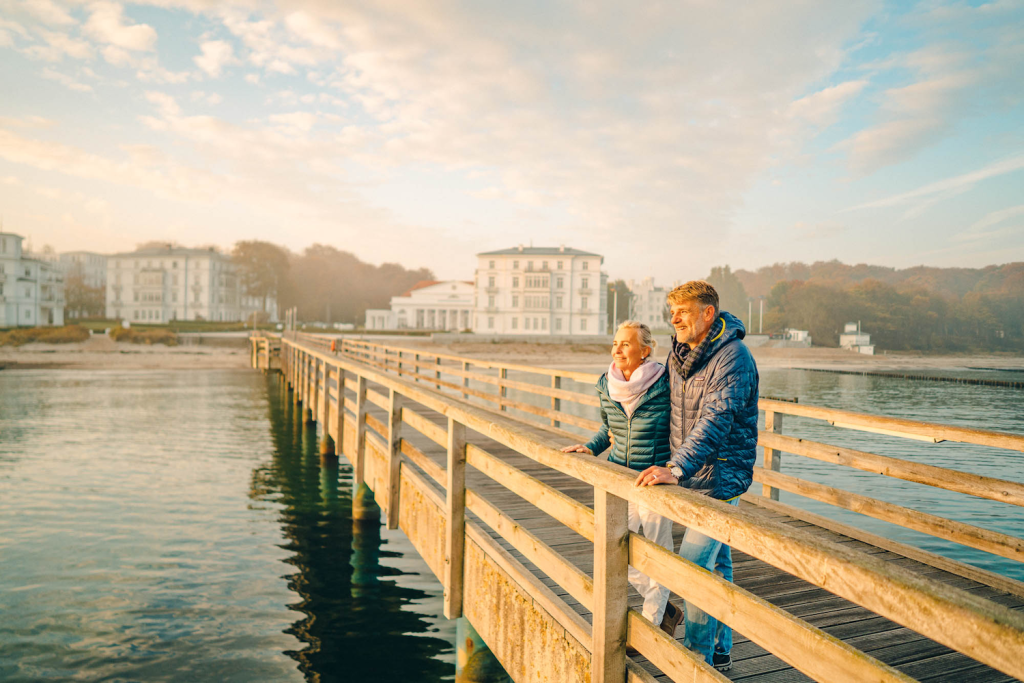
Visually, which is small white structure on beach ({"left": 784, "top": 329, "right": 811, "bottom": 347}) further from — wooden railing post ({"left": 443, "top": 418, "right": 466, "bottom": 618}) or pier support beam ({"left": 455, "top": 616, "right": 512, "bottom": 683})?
wooden railing post ({"left": 443, "top": 418, "right": 466, "bottom": 618})

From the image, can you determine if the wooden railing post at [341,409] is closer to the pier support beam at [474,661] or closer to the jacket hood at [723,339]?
the pier support beam at [474,661]

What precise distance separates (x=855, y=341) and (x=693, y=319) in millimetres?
99415

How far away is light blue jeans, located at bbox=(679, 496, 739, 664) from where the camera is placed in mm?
2648

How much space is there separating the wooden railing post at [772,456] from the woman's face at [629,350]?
2890mm

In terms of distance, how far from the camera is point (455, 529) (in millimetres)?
4484

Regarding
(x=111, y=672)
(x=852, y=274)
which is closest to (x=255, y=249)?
(x=111, y=672)

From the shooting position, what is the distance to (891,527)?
1114 centimetres

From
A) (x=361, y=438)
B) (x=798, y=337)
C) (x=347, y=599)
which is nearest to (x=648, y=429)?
(x=361, y=438)

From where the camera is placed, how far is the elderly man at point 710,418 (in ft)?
8.82

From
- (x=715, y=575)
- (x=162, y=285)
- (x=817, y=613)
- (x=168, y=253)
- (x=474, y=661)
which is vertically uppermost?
(x=168, y=253)

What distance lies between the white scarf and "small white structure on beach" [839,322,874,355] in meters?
95.5

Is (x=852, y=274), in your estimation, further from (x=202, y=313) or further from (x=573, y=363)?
(x=202, y=313)

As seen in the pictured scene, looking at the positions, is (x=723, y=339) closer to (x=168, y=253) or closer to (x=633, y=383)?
(x=633, y=383)


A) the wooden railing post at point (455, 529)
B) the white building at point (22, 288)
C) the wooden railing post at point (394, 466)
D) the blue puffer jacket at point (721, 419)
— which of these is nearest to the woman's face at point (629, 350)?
the blue puffer jacket at point (721, 419)
